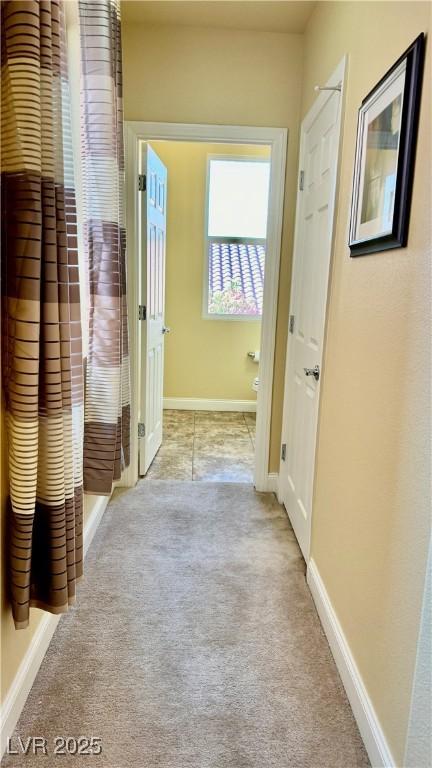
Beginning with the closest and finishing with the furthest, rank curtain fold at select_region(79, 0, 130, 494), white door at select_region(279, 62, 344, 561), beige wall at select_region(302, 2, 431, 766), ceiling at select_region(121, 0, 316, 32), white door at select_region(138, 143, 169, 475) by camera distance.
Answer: beige wall at select_region(302, 2, 431, 766) → curtain fold at select_region(79, 0, 130, 494) → white door at select_region(279, 62, 344, 561) → ceiling at select_region(121, 0, 316, 32) → white door at select_region(138, 143, 169, 475)

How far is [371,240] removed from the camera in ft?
4.62

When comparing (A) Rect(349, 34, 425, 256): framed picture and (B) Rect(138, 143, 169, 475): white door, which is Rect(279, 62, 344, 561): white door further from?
(B) Rect(138, 143, 169, 475): white door

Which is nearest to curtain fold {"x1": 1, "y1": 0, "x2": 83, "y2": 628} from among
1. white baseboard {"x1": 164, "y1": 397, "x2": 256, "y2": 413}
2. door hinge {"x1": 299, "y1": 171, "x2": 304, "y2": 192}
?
door hinge {"x1": 299, "y1": 171, "x2": 304, "y2": 192}

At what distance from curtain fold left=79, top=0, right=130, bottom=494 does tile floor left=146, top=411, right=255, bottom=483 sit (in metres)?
1.20

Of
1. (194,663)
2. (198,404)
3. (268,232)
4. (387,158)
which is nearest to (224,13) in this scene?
(268,232)

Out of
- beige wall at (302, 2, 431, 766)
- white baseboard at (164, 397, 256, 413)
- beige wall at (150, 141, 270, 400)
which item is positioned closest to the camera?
beige wall at (302, 2, 431, 766)

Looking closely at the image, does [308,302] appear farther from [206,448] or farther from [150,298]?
[206,448]

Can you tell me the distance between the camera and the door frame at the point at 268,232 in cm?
259

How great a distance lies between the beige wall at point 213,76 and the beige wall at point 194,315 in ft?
5.85

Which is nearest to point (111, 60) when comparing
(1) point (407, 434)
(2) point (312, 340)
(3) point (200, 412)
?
(2) point (312, 340)

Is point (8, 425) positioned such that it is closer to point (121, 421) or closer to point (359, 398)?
point (121, 421)

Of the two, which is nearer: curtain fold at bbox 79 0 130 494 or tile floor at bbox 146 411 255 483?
curtain fold at bbox 79 0 130 494

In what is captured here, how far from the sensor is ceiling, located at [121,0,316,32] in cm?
228

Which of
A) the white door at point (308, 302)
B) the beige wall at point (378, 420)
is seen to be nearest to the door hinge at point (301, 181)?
the white door at point (308, 302)
